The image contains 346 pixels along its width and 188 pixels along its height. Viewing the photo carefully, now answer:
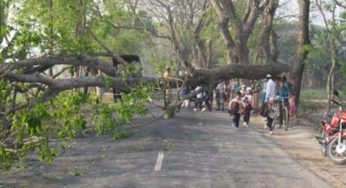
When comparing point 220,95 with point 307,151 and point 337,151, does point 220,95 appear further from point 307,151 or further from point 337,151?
point 337,151

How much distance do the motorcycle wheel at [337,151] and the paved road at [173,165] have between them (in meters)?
0.89

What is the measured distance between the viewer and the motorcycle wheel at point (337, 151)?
532 inches

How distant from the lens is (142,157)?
14.1 meters

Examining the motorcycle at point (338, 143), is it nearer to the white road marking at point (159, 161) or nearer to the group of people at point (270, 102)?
the white road marking at point (159, 161)

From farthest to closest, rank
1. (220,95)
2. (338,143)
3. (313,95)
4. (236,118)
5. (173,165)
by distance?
1. (313,95)
2. (220,95)
3. (236,118)
4. (338,143)
5. (173,165)

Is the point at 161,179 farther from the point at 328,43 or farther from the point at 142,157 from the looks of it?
the point at 328,43

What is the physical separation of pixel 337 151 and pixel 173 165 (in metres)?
3.62

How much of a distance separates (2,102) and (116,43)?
122 ft

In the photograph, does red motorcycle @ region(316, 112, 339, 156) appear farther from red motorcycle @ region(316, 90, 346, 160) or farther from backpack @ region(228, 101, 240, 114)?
backpack @ region(228, 101, 240, 114)

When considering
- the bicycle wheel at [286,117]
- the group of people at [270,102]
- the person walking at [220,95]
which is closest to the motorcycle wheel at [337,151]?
the group of people at [270,102]

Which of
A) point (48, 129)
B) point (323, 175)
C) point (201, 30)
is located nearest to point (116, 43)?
point (201, 30)

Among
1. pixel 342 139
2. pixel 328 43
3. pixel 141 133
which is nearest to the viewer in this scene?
pixel 342 139

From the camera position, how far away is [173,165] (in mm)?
12852

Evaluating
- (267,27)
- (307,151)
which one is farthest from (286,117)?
(267,27)
